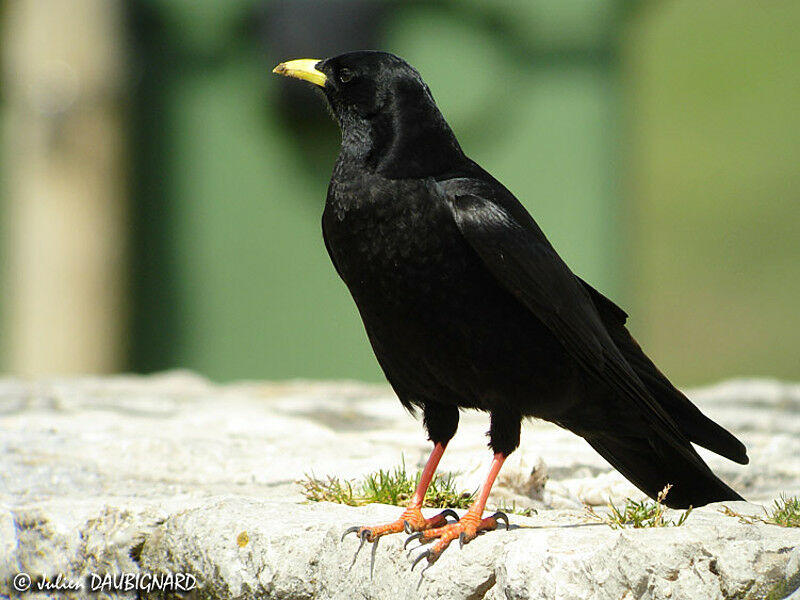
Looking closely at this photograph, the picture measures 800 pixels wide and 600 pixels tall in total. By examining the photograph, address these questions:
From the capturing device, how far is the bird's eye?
167 inches

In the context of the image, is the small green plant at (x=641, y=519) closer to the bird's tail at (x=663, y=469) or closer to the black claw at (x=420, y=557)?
the black claw at (x=420, y=557)

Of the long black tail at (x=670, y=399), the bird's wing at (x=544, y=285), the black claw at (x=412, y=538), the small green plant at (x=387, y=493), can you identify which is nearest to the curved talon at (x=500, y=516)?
the black claw at (x=412, y=538)

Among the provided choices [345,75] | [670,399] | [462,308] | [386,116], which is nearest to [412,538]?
[462,308]

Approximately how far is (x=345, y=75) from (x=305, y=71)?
0.68 ft

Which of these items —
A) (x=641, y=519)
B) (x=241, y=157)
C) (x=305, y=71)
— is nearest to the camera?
(x=641, y=519)

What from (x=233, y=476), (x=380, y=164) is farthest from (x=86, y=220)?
(x=380, y=164)

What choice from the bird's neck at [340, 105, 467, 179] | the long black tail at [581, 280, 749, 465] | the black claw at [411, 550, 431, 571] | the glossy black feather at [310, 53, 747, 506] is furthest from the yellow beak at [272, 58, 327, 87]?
the black claw at [411, 550, 431, 571]

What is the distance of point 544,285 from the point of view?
3.84m

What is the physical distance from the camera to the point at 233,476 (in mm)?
5016

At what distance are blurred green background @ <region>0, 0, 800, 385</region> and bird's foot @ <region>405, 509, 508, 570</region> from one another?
20.4ft

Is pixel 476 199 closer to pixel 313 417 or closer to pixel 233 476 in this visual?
pixel 233 476

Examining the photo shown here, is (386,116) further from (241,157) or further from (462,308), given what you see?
(241,157)

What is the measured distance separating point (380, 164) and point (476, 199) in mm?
354

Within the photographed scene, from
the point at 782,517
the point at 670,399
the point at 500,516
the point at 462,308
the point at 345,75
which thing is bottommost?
the point at 500,516
